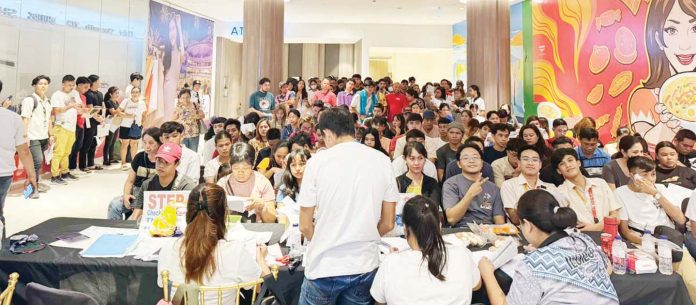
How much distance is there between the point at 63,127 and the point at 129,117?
175 cm

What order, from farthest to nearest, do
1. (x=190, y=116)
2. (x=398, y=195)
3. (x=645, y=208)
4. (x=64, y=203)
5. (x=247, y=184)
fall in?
1. (x=190, y=116)
2. (x=64, y=203)
3. (x=247, y=184)
4. (x=645, y=208)
5. (x=398, y=195)

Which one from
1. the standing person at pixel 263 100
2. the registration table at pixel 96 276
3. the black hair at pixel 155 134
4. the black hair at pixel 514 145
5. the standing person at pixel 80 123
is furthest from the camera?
the standing person at pixel 80 123

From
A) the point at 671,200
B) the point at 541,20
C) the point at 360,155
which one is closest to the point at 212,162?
the point at 360,155

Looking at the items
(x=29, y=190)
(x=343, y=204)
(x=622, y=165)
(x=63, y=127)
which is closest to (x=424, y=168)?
(x=622, y=165)

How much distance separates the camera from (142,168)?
12.7 feet

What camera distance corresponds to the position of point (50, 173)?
811 cm

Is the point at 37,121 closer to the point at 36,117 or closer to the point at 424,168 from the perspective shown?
the point at 36,117

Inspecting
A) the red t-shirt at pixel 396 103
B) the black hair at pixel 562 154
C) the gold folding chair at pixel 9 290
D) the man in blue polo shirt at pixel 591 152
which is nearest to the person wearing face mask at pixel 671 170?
the man in blue polo shirt at pixel 591 152

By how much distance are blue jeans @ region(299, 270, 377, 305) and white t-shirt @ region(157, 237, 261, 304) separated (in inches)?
10.1

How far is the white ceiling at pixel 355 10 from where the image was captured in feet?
37.8

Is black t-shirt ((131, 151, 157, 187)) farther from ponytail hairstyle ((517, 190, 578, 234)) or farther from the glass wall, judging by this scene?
the glass wall

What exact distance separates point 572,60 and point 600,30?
875 millimetres

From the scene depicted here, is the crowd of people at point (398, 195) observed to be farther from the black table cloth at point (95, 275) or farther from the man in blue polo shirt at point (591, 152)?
the black table cloth at point (95, 275)

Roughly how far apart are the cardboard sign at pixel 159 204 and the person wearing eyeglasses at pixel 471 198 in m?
1.78
